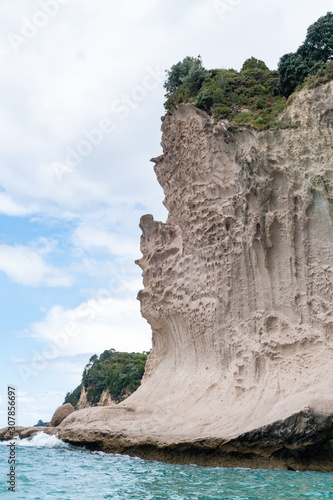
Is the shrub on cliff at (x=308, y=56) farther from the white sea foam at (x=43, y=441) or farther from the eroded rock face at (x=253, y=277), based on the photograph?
the white sea foam at (x=43, y=441)

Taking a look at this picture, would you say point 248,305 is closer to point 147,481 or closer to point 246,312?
point 246,312

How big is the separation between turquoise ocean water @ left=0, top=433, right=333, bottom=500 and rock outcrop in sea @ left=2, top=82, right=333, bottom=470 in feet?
2.81

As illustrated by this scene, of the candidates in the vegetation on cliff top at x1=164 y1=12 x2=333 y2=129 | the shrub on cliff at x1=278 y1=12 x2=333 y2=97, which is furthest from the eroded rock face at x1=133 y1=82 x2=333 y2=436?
the shrub on cliff at x1=278 y1=12 x2=333 y2=97

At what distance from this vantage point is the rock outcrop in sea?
39.0 feet

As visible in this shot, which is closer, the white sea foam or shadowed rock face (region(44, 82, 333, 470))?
shadowed rock face (region(44, 82, 333, 470))

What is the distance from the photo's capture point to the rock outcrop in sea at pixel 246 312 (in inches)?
468

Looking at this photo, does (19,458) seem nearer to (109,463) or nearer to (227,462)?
(109,463)

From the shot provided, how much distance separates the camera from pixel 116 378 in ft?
151

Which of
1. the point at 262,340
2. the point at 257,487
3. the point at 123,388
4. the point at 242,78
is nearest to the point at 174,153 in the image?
the point at 242,78

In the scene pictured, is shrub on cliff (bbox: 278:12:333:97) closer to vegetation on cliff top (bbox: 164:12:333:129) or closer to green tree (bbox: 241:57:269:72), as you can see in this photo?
vegetation on cliff top (bbox: 164:12:333:129)

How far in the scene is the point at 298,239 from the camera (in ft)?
47.0

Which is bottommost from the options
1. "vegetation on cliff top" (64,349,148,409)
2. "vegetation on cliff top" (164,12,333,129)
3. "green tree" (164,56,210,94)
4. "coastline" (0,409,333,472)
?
"coastline" (0,409,333,472)

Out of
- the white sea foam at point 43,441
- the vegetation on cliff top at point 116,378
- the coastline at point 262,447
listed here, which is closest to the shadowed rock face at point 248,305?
the coastline at point 262,447

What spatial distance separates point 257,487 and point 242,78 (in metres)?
16.4
